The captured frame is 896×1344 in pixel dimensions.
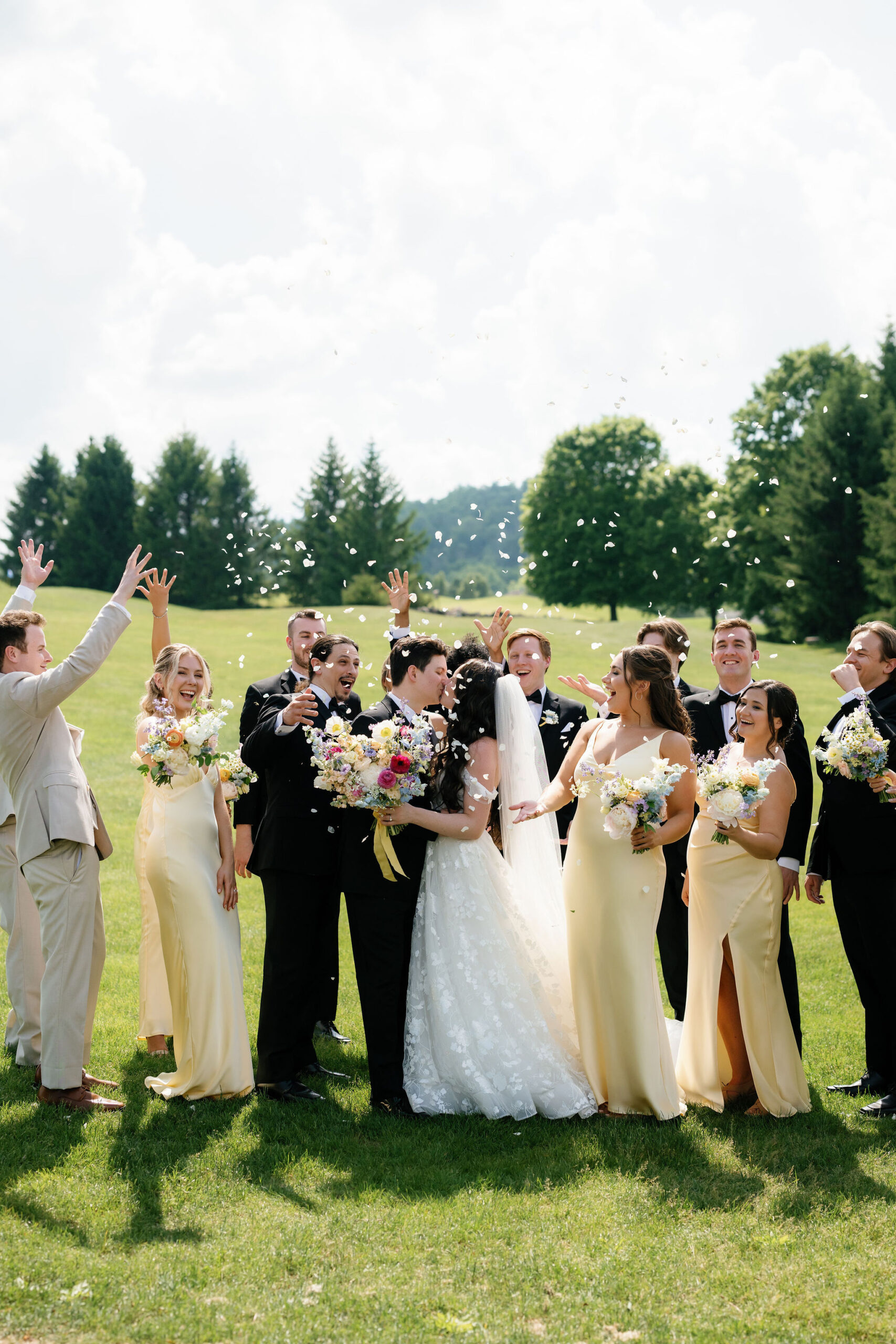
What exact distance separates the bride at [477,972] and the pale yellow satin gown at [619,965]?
0.72 ft

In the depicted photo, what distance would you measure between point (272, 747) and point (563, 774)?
1864 mm

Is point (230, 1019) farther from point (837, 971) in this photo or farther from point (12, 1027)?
point (837, 971)

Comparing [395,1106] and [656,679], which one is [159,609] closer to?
[656,679]

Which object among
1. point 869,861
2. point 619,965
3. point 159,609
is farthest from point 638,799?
point 159,609

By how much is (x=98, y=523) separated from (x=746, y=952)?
63.9 m

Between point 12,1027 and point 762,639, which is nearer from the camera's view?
point 12,1027

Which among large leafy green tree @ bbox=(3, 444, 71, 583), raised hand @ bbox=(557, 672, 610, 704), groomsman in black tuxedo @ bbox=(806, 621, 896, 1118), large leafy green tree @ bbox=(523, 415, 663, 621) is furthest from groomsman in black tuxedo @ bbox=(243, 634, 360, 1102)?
large leafy green tree @ bbox=(3, 444, 71, 583)

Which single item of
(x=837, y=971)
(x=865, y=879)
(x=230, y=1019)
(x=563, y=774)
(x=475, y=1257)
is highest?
(x=563, y=774)

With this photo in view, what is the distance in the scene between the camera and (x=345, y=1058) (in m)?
7.38

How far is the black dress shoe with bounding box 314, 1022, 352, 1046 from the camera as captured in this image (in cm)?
785

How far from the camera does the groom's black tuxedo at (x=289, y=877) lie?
6.59 metres

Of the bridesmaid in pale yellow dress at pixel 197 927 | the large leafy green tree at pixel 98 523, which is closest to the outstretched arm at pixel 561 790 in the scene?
the bridesmaid in pale yellow dress at pixel 197 927

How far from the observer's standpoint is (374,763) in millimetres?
5938

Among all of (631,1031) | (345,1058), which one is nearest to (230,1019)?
(345,1058)
